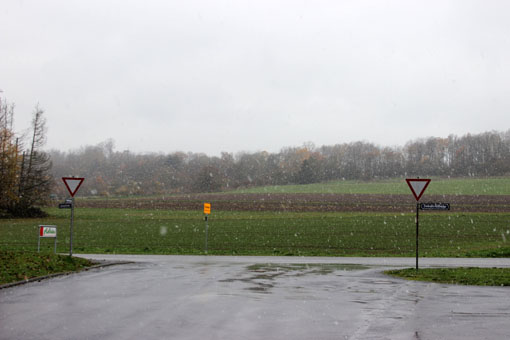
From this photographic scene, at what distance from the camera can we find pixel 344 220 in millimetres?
46000

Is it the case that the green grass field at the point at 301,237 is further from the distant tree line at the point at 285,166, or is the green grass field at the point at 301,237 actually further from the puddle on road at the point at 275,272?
the distant tree line at the point at 285,166

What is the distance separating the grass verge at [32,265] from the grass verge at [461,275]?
31.0 ft

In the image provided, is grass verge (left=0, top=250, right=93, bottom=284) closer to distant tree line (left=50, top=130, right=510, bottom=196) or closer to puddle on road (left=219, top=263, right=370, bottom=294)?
puddle on road (left=219, top=263, right=370, bottom=294)

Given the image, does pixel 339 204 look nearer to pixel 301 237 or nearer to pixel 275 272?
pixel 301 237

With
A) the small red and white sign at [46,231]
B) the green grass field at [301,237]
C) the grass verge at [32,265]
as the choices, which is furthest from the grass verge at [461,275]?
the small red and white sign at [46,231]

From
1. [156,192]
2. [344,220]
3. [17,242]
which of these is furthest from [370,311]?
[156,192]

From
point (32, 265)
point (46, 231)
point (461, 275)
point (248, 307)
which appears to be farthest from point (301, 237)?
point (248, 307)

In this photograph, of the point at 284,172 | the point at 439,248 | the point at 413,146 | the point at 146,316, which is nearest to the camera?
the point at 146,316

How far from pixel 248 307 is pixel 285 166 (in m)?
121

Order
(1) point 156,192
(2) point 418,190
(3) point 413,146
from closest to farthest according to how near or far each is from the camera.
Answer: (2) point 418,190 < (1) point 156,192 < (3) point 413,146

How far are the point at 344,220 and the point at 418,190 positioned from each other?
2861 cm

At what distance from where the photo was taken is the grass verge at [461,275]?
47.2 feet

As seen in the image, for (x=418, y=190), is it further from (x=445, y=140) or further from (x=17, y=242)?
(x=445, y=140)

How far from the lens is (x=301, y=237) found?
33.7 meters
